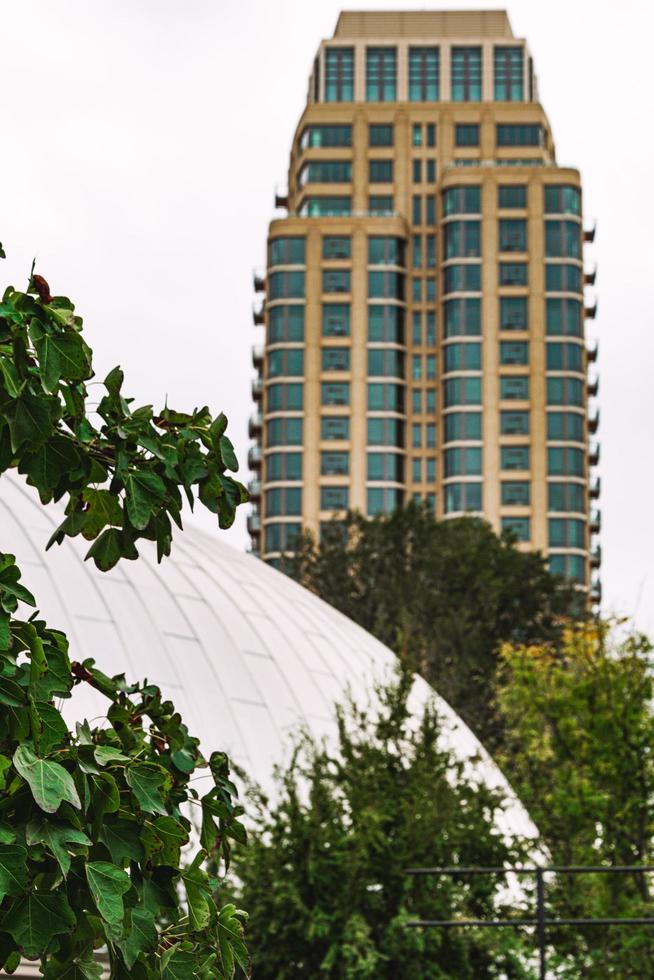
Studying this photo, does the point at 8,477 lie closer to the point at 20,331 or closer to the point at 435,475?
the point at 20,331

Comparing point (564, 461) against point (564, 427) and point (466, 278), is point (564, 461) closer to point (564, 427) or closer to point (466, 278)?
point (564, 427)

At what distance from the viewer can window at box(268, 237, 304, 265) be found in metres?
102

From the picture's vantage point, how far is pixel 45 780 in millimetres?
3594

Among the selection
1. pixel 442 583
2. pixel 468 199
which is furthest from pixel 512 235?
pixel 442 583

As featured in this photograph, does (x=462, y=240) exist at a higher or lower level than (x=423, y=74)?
lower

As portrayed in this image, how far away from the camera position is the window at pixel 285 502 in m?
97.8

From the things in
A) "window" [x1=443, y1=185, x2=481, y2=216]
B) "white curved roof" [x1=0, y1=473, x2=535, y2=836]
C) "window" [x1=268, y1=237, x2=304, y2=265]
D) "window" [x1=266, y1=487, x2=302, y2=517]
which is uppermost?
"window" [x1=443, y1=185, x2=481, y2=216]

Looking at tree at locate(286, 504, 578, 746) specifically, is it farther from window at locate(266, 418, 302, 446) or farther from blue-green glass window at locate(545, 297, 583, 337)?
blue-green glass window at locate(545, 297, 583, 337)

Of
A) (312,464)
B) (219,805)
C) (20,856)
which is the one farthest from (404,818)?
(312,464)

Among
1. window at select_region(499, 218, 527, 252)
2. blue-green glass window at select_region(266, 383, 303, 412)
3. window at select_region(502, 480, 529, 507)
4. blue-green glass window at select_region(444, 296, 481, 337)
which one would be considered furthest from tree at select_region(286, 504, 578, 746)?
window at select_region(499, 218, 527, 252)

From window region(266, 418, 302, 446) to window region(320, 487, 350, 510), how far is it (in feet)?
11.4

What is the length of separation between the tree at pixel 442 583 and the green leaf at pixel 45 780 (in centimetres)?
4883

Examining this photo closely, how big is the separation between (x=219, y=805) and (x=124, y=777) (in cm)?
75

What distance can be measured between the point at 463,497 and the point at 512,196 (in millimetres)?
19617
